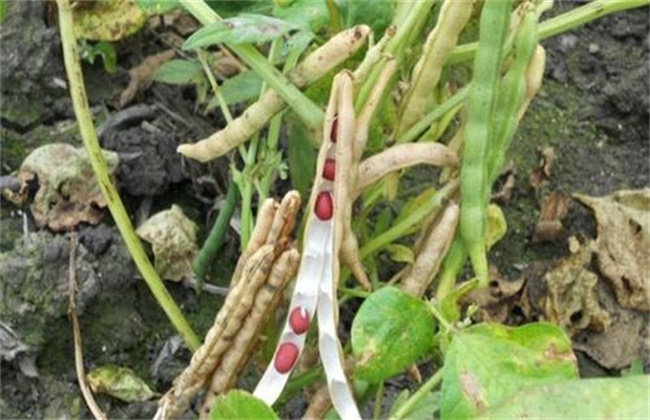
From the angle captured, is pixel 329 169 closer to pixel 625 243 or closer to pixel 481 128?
pixel 481 128

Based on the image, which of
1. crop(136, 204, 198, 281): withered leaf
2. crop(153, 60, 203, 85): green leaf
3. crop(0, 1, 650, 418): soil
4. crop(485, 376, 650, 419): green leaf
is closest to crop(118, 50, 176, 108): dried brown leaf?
crop(0, 1, 650, 418): soil

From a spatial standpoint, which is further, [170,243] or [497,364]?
[170,243]

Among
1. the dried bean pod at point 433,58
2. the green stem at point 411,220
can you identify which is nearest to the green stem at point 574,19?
the dried bean pod at point 433,58

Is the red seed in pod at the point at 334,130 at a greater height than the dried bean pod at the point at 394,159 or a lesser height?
greater

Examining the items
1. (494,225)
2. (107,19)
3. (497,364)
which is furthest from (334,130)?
(107,19)

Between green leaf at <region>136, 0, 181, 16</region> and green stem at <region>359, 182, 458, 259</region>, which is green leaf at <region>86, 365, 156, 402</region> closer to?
green stem at <region>359, 182, 458, 259</region>

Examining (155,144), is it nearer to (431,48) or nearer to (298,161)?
(298,161)

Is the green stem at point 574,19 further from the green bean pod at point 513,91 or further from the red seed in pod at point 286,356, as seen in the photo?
the red seed in pod at point 286,356
